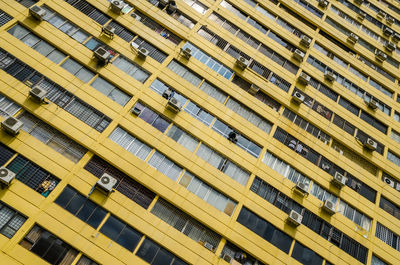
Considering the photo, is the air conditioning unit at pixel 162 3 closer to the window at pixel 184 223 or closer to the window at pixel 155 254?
the window at pixel 184 223

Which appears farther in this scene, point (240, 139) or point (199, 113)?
point (240, 139)

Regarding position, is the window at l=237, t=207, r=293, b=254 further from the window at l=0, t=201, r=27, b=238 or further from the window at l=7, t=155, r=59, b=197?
A: the window at l=0, t=201, r=27, b=238

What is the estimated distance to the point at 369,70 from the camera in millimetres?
28781

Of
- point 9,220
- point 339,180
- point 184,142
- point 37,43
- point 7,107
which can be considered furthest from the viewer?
point 339,180

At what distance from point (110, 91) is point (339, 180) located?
18343 mm

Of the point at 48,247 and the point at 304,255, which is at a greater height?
the point at 304,255

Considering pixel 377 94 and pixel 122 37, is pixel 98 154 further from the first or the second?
pixel 377 94

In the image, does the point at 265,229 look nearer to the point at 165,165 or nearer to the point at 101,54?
the point at 165,165

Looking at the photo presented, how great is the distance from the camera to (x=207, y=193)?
18.2 meters

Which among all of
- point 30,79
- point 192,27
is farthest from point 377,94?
point 30,79

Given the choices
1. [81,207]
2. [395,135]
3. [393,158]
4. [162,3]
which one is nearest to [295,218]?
[393,158]

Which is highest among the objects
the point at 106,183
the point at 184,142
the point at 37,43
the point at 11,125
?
the point at 37,43

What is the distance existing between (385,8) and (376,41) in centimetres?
751

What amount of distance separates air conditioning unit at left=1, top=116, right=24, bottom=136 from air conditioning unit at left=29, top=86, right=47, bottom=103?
1.93 meters
